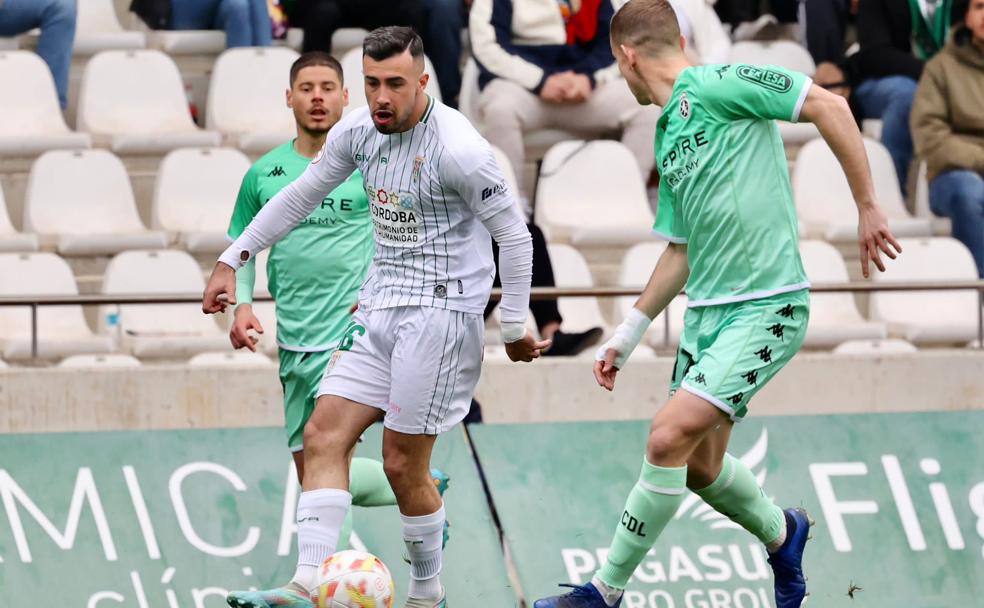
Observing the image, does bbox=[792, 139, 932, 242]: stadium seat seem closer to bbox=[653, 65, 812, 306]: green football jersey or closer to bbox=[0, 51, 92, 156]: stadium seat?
bbox=[0, 51, 92, 156]: stadium seat

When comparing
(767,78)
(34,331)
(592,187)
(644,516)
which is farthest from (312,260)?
(592,187)

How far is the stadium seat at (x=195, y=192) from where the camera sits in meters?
11.0

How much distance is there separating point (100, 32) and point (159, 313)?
298 cm

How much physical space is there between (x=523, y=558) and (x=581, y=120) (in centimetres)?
439

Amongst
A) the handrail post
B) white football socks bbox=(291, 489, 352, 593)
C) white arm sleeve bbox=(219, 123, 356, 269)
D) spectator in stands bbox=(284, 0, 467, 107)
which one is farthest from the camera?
spectator in stands bbox=(284, 0, 467, 107)

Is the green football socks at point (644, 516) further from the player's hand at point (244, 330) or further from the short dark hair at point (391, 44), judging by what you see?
the short dark hair at point (391, 44)

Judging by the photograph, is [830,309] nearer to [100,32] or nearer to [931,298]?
[931,298]

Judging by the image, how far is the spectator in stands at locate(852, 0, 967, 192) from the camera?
40.0ft

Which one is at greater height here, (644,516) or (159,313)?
(644,516)

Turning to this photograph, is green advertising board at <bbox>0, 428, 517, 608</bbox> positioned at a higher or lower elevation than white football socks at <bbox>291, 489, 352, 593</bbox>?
lower

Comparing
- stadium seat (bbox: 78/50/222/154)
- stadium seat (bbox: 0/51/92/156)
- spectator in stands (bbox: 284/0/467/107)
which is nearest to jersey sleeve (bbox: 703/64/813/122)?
spectator in stands (bbox: 284/0/467/107)

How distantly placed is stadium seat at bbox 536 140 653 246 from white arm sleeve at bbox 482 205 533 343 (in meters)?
4.71

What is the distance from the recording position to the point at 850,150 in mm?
6258

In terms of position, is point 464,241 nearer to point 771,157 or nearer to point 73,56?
point 771,157
